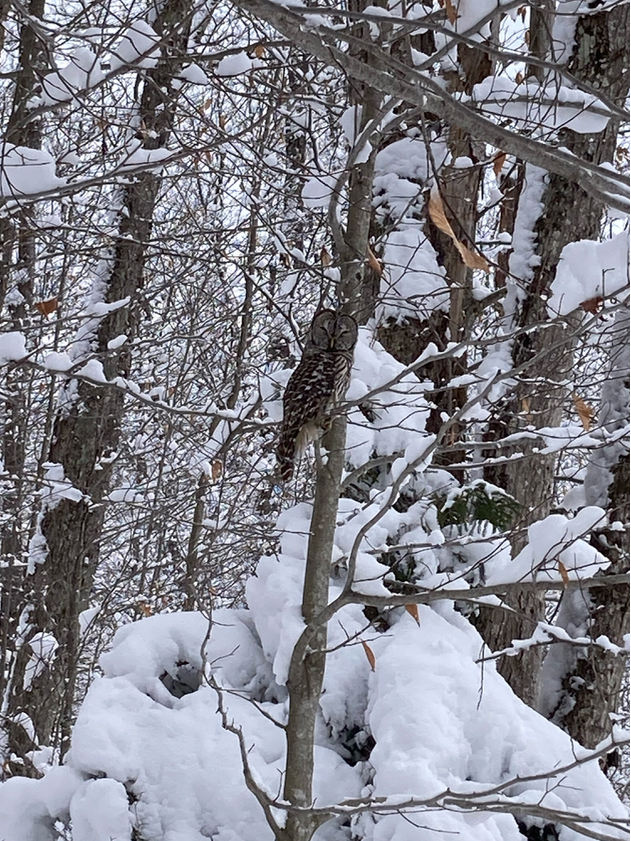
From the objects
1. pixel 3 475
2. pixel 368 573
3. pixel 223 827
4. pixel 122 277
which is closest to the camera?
pixel 368 573

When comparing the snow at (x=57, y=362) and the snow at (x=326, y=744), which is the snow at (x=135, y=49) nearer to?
the snow at (x=57, y=362)

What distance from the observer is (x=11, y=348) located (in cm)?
317

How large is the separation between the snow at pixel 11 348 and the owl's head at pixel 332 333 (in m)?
1.11

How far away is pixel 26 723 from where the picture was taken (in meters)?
6.56

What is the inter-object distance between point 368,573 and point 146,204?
16.4ft

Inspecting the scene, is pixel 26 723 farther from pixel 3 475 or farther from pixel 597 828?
pixel 597 828

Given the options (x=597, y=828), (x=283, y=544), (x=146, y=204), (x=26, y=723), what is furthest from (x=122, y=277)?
(x=597, y=828)

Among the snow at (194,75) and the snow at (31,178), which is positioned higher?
the snow at (194,75)

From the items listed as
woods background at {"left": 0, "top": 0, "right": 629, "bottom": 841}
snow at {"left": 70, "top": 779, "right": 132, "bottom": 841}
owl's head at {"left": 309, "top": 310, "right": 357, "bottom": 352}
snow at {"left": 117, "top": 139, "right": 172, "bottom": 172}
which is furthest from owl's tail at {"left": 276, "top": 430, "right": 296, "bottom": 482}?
snow at {"left": 70, "top": 779, "right": 132, "bottom": 841}

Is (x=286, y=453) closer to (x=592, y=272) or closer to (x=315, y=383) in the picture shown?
(x=315, y=383)

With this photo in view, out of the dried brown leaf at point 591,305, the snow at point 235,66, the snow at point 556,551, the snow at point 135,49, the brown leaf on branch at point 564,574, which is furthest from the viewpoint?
the snow at point 235,66

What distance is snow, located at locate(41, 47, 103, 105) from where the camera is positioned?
285cm

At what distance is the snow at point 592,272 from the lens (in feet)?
6.44

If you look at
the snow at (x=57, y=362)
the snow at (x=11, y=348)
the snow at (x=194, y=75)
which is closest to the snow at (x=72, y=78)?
the snow at (x=194, y=75)
